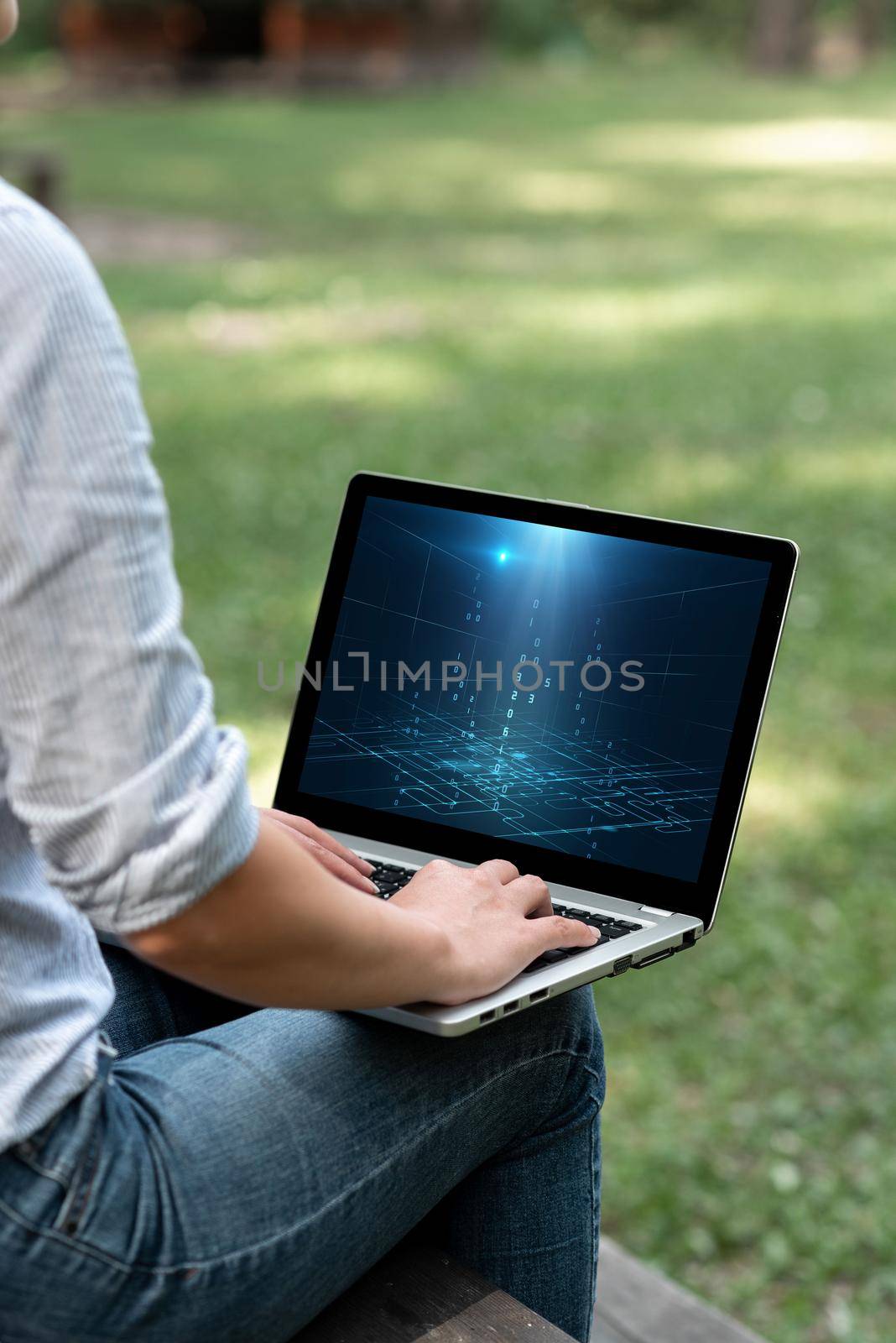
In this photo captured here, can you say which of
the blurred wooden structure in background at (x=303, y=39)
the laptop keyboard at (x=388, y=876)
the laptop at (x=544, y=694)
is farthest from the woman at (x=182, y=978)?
the blurred wooden structure in background at (x=303, y=39)

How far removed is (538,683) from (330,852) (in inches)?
12.7

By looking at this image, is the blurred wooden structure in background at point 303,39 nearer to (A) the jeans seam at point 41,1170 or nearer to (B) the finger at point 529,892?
(B) the finger at point 529,892

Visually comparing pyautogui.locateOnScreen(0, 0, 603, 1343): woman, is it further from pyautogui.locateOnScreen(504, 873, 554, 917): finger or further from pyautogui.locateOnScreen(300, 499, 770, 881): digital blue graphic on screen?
pyautogui.locateOnScreen(300, 499, 770, 881): digital blue graphic on screen

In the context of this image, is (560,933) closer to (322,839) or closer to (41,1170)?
(322,839)

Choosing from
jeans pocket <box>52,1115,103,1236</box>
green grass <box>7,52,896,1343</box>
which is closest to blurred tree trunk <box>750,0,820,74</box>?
green grass <box>7,52,896,1343</box>

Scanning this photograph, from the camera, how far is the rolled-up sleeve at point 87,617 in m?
1.00

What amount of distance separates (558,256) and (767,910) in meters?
8.88

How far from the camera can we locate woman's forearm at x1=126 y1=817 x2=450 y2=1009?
1.09 m

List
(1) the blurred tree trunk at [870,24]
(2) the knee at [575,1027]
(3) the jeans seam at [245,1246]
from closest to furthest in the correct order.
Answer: (3) the jeans seam at [245,1246]
(2) the knee at [575,1027]
(1) the blurred tree trunk at [870,24]

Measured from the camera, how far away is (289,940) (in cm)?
113

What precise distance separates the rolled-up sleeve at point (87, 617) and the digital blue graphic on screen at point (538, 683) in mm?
684

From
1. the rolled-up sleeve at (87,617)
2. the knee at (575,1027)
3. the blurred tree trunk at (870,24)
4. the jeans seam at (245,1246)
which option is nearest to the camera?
the rolled-up sleeve at (87,617)

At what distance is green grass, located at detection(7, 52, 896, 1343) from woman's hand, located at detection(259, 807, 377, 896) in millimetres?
1351

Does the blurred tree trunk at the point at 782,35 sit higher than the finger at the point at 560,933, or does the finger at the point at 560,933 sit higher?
the blurred tree trunk at the point at 782,35
